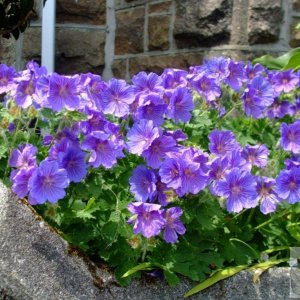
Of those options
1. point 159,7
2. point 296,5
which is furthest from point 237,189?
point 159,7

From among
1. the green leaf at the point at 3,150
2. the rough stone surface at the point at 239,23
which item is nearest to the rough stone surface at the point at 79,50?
the rough stone surface at the point at 239,23

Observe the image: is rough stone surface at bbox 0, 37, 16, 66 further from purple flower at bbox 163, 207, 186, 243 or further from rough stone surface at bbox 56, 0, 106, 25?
purple flower at bbox 163, 207, 186, 243

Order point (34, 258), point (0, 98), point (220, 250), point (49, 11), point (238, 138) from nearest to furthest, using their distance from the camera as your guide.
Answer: point (34, 258)
point (220, 250)
point (238, 138)
point (0, 98)
point (49, 11)

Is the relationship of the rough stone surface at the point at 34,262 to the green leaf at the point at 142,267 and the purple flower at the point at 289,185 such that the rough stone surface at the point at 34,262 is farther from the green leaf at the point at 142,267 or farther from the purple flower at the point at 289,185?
the purple flower at the point at 289,185

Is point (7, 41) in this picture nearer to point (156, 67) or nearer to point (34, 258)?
point (156, 67)

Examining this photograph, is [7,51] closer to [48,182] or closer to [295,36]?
[295,36]

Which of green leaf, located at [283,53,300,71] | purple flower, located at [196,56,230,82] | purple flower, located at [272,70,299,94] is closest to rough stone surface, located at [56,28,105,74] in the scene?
green leaf, located at [283,53,300,71]

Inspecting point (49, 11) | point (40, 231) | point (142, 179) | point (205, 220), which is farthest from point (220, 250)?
point (49, 11)
